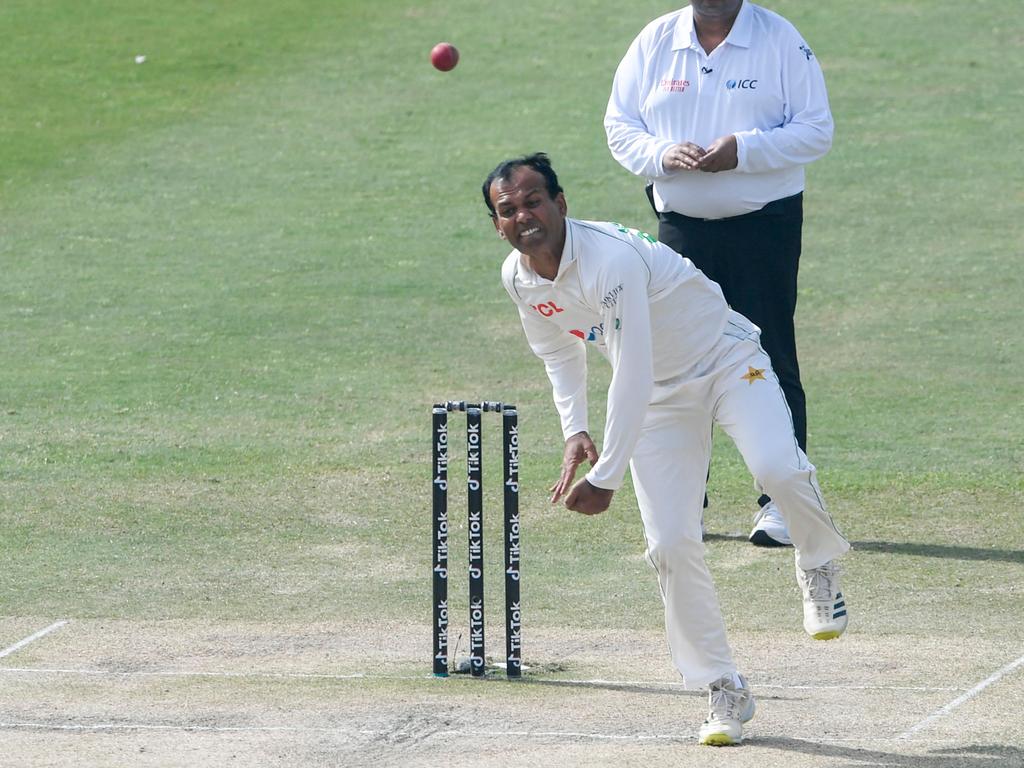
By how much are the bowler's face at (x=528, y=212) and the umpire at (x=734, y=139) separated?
219 cm

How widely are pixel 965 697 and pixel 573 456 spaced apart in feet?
5.45

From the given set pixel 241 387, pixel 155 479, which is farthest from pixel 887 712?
pixel 241 387

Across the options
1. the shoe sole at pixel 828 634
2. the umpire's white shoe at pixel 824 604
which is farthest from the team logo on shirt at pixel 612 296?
the shoe sole at pixel 828 634

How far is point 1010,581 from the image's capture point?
7.72 metres

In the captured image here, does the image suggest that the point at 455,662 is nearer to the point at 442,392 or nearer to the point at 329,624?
the point at 329,624

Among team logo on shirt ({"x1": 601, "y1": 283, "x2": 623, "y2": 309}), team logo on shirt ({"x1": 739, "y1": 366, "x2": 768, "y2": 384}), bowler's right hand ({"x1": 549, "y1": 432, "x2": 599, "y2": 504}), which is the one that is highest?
team logo on shirt ({"x1": 601, "y1": 283, "x2": 623, "y2": 309})

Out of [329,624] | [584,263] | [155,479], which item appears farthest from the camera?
[155,479]

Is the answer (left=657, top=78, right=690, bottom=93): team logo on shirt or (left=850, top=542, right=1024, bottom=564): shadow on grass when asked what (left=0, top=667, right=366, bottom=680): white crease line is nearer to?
(left=850, top=542, right=1024, bottom=564): shadow on grass

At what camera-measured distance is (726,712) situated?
5.72 metres

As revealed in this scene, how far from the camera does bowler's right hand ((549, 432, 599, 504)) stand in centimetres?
571

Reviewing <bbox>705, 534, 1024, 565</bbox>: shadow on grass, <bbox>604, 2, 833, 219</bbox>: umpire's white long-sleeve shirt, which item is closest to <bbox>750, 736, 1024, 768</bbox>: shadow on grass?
<bbox>705, 534, 1024, 565</bbox>: shadow on grass

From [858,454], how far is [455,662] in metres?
3.94

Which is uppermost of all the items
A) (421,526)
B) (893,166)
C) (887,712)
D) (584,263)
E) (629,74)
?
(893,166)

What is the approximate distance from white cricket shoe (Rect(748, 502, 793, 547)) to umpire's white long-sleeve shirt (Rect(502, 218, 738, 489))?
2.41 metres
